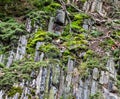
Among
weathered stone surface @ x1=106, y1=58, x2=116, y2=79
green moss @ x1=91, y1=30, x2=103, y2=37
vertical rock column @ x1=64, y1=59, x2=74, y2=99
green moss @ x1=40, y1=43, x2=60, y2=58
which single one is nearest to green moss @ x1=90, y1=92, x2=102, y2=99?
vertical rock column @ x1=64, y1=59, x2=74, y2=99

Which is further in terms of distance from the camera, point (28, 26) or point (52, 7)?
point (52, 7)

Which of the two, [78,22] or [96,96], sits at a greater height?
[78,22]

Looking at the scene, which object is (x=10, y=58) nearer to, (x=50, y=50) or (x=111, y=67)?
(x=50, y=50)

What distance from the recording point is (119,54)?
8.62 m

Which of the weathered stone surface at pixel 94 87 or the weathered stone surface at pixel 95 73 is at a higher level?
the weathered stone surface at pixel 95 73

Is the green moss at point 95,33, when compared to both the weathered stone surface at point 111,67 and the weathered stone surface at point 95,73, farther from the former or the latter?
the weathered stone surface at point 95,73

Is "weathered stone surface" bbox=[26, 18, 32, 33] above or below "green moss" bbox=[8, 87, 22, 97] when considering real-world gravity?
above

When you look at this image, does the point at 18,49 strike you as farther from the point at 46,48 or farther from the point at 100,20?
the point at 100,20

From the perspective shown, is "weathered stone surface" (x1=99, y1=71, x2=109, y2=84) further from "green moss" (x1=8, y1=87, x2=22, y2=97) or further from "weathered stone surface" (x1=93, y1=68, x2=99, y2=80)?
"green moss" (x1=8, y1=87, x2=22, y2=97)

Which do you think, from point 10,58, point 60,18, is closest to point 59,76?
point 10,58

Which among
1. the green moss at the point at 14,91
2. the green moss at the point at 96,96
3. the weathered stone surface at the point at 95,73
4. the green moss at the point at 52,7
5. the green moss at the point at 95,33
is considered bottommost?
the green moss at the point at 96,96

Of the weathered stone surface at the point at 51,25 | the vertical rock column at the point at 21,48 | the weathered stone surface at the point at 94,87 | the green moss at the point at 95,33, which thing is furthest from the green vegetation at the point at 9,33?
the weathered stone surface at the point at 94,87

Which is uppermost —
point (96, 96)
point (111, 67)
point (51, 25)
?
point (51, 25)

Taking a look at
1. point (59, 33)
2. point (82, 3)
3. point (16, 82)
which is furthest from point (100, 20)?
point (16, 82)
